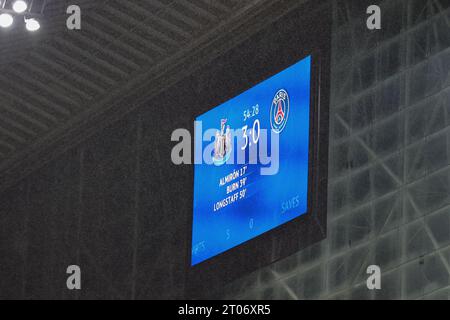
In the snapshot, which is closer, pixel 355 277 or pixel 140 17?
pixel 355 277

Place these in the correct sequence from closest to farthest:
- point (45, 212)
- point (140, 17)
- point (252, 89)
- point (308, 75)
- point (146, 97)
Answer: point (308, 75)
point (252, 89)
point (140, 17)
point (146, 97)
point (45, 212)

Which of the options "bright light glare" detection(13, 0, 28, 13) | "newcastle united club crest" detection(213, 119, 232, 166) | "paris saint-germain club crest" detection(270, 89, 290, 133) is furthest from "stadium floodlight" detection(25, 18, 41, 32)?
"paris saint-germain club crest" detection(270, 89, 290, 133)

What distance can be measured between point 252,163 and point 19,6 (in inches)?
115

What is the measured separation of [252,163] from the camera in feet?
39.7

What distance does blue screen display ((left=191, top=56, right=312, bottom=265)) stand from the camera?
37.3 feet

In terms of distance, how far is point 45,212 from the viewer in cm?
1634

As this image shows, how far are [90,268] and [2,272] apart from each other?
217cm

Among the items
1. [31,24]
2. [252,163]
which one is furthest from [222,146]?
[31,24]

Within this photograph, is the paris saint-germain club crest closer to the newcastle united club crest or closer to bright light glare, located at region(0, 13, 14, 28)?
the newcastle united club crest

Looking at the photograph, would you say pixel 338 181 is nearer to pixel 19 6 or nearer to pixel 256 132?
pixel 256 132
